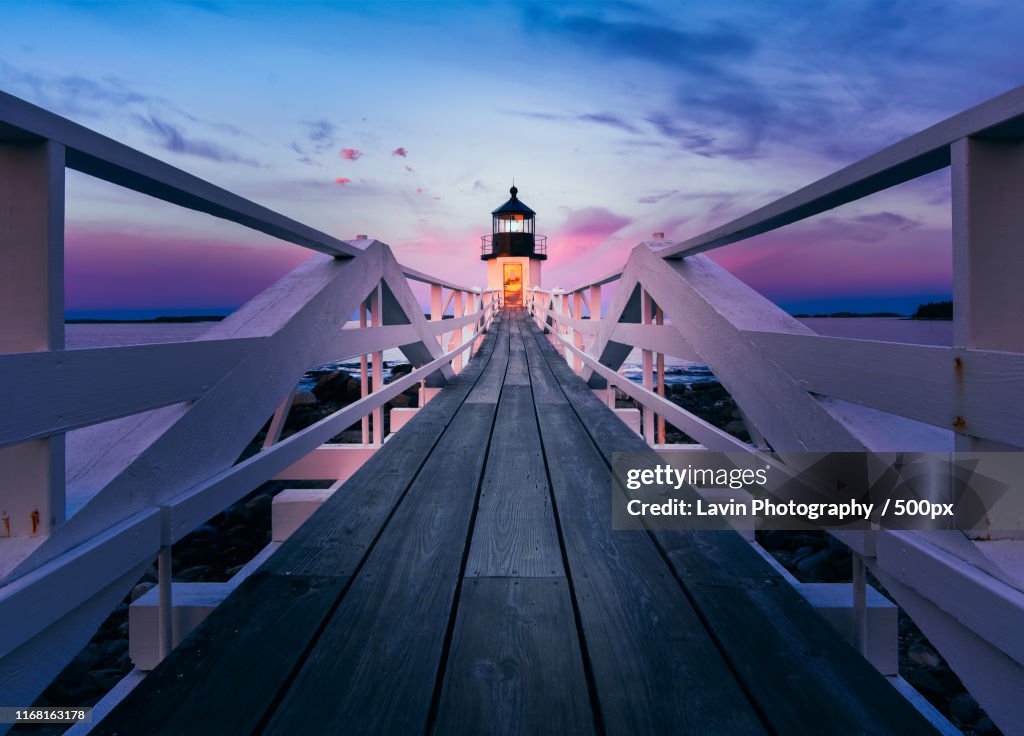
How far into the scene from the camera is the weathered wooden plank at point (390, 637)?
1031 mm

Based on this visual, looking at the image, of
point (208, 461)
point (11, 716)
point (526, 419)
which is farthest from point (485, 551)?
point (526, 419)

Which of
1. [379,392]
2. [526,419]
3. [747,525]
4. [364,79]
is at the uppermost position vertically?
[364,79]

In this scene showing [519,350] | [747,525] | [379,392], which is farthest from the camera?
[519,350]

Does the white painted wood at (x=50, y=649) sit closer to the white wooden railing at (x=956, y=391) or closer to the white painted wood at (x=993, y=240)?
the white wooden railing at (x=956, y=391)

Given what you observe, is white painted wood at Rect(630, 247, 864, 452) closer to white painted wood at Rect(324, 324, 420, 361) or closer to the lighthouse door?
white painted wood at Rect(324, 324, 420, 361)

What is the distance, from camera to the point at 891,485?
123cm

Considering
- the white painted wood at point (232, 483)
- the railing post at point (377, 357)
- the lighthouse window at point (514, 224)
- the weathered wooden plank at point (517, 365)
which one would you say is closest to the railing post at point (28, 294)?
the white painted wood at point (232, 483)

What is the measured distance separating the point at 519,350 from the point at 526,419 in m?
6.03

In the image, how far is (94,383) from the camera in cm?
115

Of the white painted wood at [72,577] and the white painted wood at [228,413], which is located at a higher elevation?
the white painted wood at [228,413]

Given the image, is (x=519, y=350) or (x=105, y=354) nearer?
(x=105, y=354)

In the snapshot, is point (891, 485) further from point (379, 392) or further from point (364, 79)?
point (364, 79)

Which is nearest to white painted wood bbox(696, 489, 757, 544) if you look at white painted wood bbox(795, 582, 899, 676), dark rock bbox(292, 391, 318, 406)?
white painted wood bbox(795, 582, 899, 676)

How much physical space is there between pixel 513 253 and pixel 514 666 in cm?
2809
